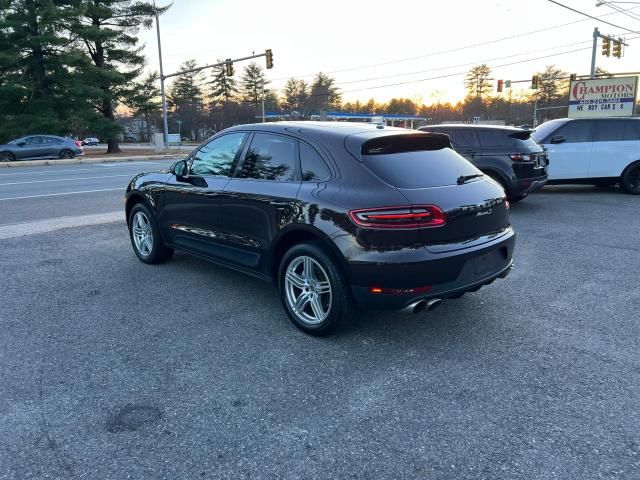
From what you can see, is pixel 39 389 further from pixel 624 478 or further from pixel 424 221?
pixel 624 478

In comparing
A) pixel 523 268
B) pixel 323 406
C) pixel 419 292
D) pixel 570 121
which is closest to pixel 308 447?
→ pixel 323 406

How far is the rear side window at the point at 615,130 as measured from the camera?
34.9 ft

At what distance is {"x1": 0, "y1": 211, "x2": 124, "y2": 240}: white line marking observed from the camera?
25.3 ft

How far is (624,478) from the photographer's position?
230 cm

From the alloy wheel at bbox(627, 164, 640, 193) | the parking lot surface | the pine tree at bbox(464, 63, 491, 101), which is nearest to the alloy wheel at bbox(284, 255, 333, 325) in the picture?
the parking lot surface

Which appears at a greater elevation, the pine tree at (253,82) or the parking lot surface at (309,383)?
the pine tree at (253,82)

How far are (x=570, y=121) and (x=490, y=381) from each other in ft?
31.4

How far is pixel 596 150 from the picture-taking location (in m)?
10.7

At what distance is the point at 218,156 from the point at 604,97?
22.9m

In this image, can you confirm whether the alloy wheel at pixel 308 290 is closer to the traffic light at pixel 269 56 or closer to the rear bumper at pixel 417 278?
the rear bumper at pixel 417 278

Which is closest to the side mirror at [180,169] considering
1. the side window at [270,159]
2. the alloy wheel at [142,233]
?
the alloy wheel at [142,233]

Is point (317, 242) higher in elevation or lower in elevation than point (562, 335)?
higher

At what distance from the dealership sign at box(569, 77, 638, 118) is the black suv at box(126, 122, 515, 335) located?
2074 centimetres

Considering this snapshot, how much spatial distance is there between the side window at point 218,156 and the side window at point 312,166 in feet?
3.02
